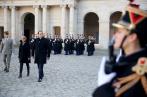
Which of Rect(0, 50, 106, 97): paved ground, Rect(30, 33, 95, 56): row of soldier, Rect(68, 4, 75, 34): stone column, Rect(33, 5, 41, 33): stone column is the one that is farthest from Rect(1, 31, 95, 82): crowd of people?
Rect(33, 5, 41, 33): stone column

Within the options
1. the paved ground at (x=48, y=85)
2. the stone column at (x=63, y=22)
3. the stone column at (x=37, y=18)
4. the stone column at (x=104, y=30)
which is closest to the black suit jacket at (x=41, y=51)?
the paved ground at (x=48, y=85)

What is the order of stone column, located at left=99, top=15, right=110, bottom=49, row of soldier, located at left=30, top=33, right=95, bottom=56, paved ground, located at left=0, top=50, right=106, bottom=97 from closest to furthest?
paved ground, located at left=0, top=50, right=106, bottom=97 → row of soldier, located at left=30, top=33, right=95, bottom=56 → stone column, located at left=99, top=15, right=110, bottom=49

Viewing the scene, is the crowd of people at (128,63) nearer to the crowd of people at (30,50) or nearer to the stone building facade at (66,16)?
the crowd of people at (30,50)

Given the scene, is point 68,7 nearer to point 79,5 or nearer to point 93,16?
point 79,5

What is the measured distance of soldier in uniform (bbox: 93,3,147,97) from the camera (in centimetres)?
329

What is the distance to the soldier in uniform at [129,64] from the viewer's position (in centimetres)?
329

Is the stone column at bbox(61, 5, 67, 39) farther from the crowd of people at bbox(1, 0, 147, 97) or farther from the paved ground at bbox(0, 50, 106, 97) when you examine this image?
the crowd of people at bbox(1, 0, 147, 97)

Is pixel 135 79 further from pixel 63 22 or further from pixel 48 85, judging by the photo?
pixel 63 22

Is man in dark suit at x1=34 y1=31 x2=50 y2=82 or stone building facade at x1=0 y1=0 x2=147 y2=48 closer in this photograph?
man in dark suit at x1=34 y1=31 x2=50 y2=82

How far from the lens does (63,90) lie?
14250mm

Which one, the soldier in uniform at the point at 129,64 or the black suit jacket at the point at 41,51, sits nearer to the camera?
the soldier in uniform at the point at 129,64

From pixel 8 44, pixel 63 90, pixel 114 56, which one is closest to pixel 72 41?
pixel 8 44

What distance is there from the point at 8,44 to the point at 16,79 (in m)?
2.78

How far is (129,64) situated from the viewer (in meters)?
3.38
